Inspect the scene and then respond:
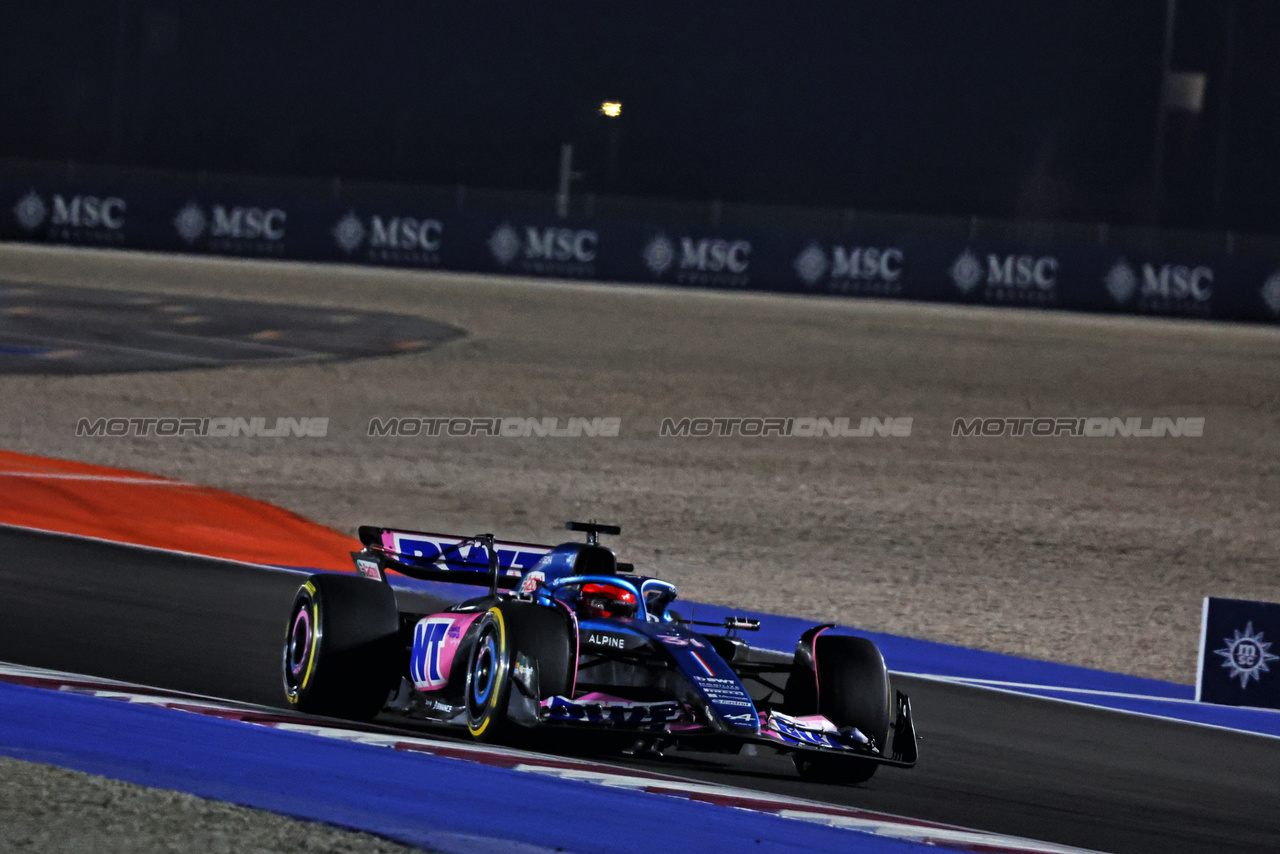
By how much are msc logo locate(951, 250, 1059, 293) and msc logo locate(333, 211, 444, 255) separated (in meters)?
10.5

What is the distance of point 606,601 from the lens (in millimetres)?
6723

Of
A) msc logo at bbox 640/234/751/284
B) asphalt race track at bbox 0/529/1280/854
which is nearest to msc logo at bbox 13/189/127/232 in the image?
msc logo at bbox 640/234/751/284

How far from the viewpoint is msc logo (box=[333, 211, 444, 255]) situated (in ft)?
119

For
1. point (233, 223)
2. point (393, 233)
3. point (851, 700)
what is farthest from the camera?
point (393, 233)

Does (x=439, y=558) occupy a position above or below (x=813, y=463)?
below

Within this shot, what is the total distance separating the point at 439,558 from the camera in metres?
7.45

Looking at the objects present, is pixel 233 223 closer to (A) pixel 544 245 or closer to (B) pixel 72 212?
(B) pixel 72 212

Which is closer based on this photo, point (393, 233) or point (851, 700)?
point (851, 700)

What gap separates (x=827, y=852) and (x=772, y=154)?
46.2 m

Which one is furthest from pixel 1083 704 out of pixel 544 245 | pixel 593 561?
pixel 544 245

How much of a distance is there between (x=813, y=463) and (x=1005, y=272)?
1966 cm

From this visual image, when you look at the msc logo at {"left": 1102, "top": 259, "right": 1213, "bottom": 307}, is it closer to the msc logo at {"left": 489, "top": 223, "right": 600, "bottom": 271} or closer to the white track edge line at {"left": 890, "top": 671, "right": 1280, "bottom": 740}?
the msc logo at {"left": 489, "top": 223, "right": 600, "bottom": 271}

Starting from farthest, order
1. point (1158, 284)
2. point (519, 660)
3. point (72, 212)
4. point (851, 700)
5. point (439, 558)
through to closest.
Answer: point (72, 212), point (1158, 284), point (439, 558), point (851, 700), point (519, 660)

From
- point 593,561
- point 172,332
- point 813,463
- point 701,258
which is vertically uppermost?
point 701,258
